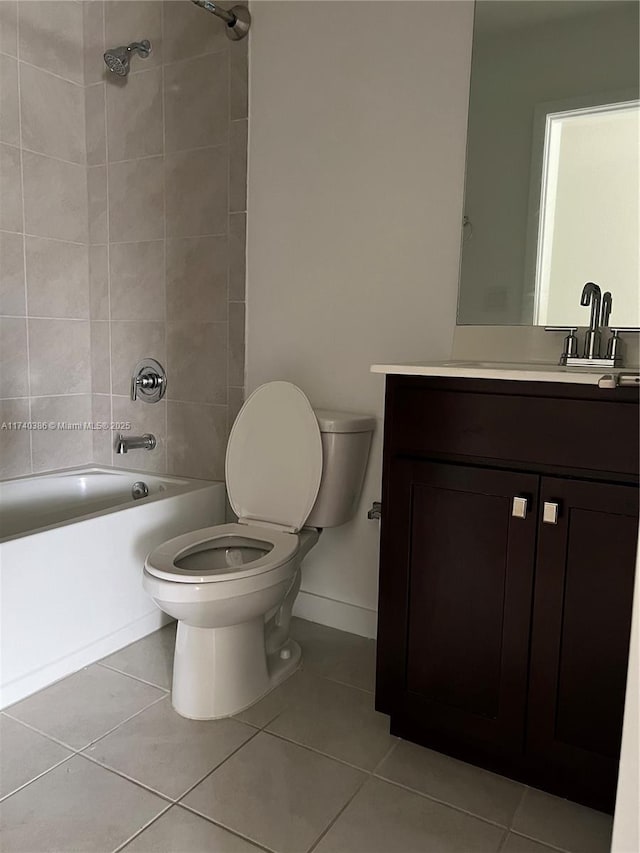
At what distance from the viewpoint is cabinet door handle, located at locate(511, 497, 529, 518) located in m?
1.45

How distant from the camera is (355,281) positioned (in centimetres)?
223

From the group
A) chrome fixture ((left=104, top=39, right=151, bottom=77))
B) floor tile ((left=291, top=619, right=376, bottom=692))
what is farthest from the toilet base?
chrome fixture ((left=104, top=39, right=151, bottom=77))

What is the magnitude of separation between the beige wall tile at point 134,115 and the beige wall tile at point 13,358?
0.78 m

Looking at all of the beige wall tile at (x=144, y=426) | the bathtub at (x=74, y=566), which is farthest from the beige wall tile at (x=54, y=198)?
the bathtub at (x=74, y=566)

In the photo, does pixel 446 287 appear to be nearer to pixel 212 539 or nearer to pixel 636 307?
pixel 636 307

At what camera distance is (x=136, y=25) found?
2.55m

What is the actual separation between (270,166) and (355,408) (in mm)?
916

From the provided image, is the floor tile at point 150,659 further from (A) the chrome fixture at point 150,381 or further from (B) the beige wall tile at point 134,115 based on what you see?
(B) the beige wall tile at point 134,115

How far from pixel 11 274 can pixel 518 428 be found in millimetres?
2032

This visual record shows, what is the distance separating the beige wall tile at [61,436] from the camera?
270 cm

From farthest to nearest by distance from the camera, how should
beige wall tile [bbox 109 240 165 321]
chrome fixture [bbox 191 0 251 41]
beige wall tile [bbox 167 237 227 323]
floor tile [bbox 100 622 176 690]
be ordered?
beige wall tile [bbox 109 240 165 321] → beige wall tile [bbox 167 237 227 323] → chrome fixture [bbox 191 0 251 41] → floor tile [bbox 100 622 176 690]

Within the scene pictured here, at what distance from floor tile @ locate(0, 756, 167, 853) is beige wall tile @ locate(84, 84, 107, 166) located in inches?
88.8

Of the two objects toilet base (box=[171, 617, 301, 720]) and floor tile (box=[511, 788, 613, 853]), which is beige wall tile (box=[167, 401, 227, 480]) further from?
floor tile (box=[511, 788, 613, 853])

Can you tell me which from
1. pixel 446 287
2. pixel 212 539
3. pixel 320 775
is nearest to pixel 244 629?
pixel 212 539
